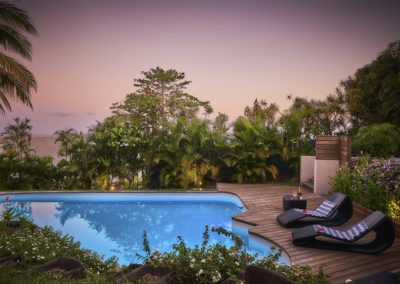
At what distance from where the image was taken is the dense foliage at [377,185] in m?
5.34

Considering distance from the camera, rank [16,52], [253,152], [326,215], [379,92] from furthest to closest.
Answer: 1. [379,92]
2. [253,152]
3. [16,52]
4. [326,215]

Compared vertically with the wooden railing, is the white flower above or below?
below

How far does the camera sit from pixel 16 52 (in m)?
9.52

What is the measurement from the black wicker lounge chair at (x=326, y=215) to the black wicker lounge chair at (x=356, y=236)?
0.77m

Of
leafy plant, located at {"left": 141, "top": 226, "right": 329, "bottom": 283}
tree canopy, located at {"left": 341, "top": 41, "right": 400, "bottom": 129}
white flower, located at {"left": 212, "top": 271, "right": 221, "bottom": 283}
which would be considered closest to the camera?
white flower, located at {"left": 212, "top": 271, "right": 221, "bottom": 283}

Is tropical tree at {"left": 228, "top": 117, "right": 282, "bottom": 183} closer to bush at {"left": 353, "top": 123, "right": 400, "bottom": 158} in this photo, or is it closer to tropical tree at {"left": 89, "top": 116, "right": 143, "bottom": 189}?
bush at {"left": 353, "top": 123, "right": 400, "bottom": 158}

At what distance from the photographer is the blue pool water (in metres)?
6.00

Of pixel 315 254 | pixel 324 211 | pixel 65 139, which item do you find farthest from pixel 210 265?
pixel 65 139

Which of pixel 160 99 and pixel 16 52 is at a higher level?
pixel 160 99

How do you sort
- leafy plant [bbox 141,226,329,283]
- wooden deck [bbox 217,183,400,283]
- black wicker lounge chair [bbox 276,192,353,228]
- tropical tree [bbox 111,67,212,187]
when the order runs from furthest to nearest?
1. tropical tree [bbox 111,67,212,187]
2. black wicker lounge chair [bbox 276,192,353,228]
3. wooden deck [bbox 217,183,400,283]
4. leafy plant [bbox 141,226,329,283]

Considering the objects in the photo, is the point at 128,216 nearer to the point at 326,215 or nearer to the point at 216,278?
the point at 326,215

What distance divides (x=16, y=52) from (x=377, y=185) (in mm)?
9571

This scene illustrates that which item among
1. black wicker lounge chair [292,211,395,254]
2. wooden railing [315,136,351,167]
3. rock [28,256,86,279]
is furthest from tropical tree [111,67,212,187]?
rock [28,256,86,279]

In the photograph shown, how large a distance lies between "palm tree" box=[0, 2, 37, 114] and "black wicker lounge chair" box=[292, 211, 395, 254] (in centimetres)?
814
